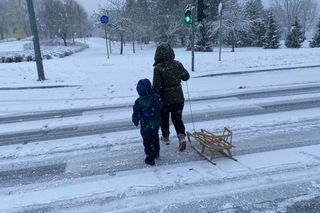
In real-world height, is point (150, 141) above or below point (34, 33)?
below

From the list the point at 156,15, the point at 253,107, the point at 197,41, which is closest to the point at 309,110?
the point at 253,107

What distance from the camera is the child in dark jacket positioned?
223 inches

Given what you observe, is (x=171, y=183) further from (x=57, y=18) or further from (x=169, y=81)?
(x=57, y=18)

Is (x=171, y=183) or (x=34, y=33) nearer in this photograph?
(x=171, y=183)

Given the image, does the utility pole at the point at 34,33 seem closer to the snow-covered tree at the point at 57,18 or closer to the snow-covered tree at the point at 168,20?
the snow-covered tree at the point at 168,20

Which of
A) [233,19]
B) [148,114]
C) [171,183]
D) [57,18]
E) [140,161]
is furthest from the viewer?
[57,18]

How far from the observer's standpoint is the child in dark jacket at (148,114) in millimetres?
5672

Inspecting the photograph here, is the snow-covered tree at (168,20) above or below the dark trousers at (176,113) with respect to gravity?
above

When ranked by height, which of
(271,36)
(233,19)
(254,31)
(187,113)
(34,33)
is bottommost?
(187,113)

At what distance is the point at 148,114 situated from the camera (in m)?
5.70

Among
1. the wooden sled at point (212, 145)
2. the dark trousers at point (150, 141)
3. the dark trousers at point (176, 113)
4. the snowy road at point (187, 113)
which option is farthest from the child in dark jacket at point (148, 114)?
the snowy road at point (187, 113)

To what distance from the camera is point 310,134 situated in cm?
693

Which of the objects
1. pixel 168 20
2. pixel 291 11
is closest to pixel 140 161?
pixel 168 20

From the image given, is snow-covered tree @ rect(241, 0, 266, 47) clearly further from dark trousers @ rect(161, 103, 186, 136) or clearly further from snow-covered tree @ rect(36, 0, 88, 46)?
dark trousers @ rect(161, 103, 186, 136)
